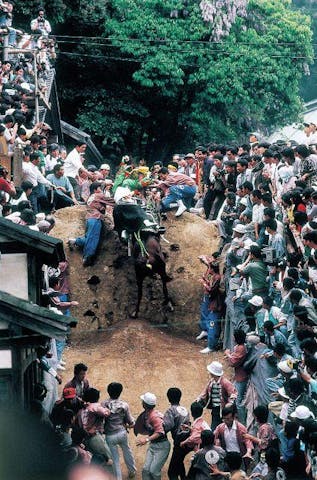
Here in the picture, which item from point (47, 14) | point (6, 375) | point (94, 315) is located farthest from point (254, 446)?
point (47, 14)

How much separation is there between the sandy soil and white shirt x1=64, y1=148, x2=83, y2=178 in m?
1.70

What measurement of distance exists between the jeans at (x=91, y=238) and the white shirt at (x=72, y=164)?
10.4 feet

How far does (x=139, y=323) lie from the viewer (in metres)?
22.4

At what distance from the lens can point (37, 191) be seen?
23531mm

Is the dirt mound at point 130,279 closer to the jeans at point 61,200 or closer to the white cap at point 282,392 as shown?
the jeans at point 61,200

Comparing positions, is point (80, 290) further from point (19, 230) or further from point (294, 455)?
point (294, 455)

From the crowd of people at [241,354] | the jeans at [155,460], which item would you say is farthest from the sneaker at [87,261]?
the jeans at [155,460]

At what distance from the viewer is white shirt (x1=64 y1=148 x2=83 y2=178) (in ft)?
86.6

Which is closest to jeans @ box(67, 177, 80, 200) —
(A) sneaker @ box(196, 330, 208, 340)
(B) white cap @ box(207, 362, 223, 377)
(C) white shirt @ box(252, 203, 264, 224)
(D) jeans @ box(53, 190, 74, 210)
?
(D) jeans @ box(53, 190, 74, 210)

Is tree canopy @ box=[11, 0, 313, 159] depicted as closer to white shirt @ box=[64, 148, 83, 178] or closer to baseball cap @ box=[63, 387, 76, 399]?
white shirt @ box=[64, 148, 83, 178]

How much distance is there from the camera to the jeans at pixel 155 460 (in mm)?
15539

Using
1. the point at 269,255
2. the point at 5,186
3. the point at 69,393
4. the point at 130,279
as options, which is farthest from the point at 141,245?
the point at 69,393

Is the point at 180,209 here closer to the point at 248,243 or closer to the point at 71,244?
the point at 71,244

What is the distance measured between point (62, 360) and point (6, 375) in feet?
22.2
